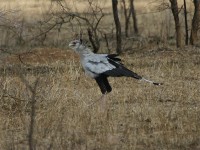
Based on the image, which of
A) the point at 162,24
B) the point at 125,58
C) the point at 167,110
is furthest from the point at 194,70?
the point at 162,24

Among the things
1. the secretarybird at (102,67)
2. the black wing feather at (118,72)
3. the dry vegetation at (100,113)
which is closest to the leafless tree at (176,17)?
the dry vegetation at (100,113)

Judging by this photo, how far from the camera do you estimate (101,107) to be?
31.7ft

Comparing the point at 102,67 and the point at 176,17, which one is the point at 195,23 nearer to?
the point at 176,17

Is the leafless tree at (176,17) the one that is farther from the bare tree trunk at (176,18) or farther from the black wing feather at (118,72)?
the black wing feather at (118,72)

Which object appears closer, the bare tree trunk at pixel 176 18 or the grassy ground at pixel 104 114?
the grassy ground at pixel 104 114

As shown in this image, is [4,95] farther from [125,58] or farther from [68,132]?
[125,58]

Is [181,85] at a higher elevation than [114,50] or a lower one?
lower

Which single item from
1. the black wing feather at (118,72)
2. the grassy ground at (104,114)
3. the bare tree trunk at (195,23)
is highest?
the bare tree trunk at (195,23)

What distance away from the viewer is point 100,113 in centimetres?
930

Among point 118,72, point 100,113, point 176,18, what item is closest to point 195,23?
point 176,18

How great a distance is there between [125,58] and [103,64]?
31.1 feet

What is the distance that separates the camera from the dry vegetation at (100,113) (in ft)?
25.1

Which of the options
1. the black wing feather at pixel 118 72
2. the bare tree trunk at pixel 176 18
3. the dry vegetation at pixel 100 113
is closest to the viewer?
the dry vegetation at pixel 100 113

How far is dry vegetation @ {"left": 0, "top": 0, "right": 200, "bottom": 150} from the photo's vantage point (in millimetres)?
7645
